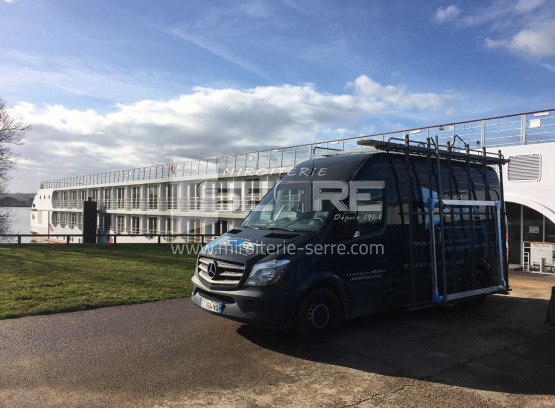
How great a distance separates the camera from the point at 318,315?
18.2ft

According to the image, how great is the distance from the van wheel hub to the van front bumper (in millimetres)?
328

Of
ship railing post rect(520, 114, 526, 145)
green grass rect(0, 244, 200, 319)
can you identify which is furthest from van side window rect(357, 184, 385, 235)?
ship railing post rect(520, 114, 526, 145)

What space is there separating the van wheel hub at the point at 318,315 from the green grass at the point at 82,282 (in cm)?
389

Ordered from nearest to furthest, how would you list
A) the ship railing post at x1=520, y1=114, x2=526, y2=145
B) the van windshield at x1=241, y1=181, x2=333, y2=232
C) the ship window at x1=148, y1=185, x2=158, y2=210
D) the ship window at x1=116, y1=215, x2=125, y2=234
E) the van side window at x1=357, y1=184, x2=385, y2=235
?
the van windshield at x1=241, y1=181, x2=333, y2=232
the van side window at x1=357, y1=184, x2=385, y2=235
the ship railing post at x1=520, y1=114, x2=526, y2=145
the ship window at x1=148, y1=185, x2=158, y2=210
the ship window at x1=116, y1=215, x2=125, y2=234

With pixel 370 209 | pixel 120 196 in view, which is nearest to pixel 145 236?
pixel 120 196

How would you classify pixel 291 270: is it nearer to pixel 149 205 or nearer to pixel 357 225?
pixel 357 225

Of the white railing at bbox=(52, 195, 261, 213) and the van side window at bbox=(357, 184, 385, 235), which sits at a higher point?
the white railing at bbox=(52, 195, 261, 213)

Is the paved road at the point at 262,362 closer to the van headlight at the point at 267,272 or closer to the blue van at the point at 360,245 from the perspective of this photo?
the blue van at the point at 360,245

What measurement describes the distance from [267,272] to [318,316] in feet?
3.17

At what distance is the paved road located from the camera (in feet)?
13.3

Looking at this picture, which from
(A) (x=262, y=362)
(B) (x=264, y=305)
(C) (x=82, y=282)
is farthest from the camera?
(C) (x=82, y=282)

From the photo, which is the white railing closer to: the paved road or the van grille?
the paved road

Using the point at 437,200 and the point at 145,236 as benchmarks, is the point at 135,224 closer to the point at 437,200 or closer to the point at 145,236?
the point at 145,236

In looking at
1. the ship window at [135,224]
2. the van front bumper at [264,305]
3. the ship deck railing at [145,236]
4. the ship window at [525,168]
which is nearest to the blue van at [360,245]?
the van front bumper at [264,305]
